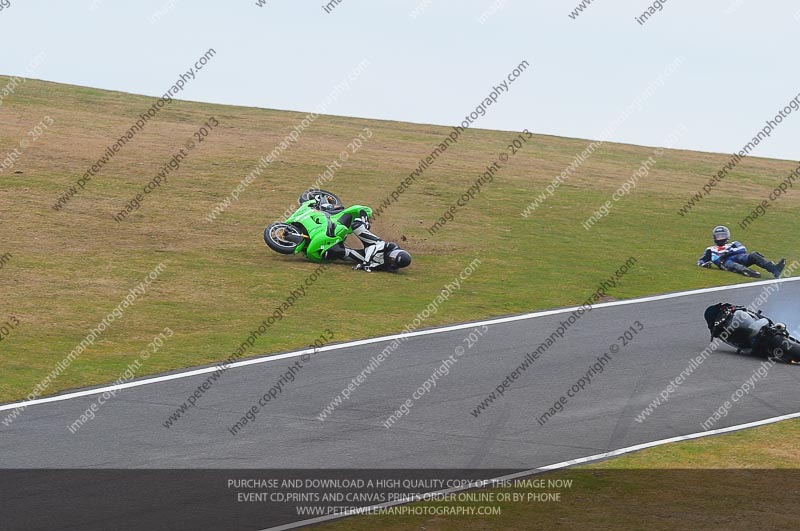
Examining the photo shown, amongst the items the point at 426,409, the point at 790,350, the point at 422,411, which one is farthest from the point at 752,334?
the point at 422,411

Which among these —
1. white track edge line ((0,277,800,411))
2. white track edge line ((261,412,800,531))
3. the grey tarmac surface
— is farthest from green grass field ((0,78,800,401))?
white track edge line ((261,412,800,531))

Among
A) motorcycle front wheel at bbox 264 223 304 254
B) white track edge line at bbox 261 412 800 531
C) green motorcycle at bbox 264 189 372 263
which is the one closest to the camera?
white track edge line at bbox 261 412 800 531

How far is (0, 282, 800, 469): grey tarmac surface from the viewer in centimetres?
1273

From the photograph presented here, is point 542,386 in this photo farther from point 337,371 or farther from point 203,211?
point 203,211

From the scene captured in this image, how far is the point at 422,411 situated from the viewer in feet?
48.5

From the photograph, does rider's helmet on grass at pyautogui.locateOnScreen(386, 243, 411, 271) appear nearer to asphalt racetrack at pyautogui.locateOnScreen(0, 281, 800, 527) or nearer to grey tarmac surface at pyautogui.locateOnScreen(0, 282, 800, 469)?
asphalt racetrack at pyautogui.locateOnScreen(0, 281, 800, 527)

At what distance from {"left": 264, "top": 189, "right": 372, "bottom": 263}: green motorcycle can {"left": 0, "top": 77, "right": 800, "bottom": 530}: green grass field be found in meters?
0.52

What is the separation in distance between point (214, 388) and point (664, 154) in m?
50.9

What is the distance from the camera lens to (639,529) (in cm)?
1037

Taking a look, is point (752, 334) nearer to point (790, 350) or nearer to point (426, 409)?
point (790, 350)

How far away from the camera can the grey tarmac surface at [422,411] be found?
12.7 meters

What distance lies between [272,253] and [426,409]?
1348 centimetres

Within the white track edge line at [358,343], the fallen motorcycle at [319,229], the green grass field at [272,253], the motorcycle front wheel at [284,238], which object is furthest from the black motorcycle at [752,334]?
the motorcycle front wheel at [284,238]

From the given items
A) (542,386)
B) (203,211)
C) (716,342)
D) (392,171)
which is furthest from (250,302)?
(392,171)
